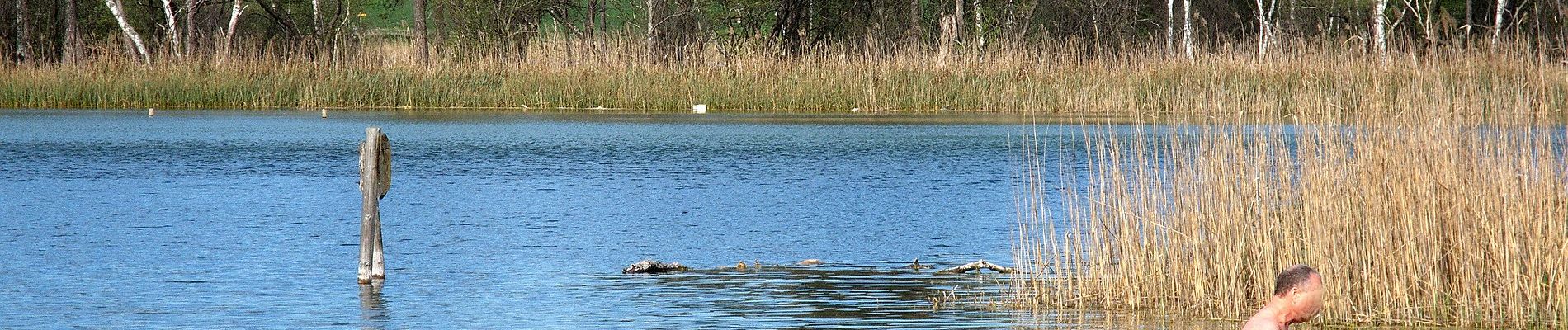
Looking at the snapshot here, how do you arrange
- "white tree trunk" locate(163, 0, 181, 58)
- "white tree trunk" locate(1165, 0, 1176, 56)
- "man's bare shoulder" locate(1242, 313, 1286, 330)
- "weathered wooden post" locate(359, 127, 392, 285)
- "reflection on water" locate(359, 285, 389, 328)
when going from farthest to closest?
"white tree trunk" locate(163, 0, 181, 58), "white tree trunk" locate(1165, 0, 1176, 56), "weathered wooden post" locate(359, 127, 392, 285), "reflection on water" locate(359, 285, 389, 328), "man's bare shoulder" locate(1242, 313, 1286, 330)

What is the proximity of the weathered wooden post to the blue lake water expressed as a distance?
183 mm

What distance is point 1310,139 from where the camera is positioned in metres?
8.01

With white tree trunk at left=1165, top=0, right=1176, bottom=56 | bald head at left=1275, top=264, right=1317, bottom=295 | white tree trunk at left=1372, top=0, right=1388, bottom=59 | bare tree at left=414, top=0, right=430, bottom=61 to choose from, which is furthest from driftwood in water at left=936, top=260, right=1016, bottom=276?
bare tree at left=414, top=0, right=430, bottom=61

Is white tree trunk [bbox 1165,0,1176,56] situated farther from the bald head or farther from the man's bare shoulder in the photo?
the man's bare shoulder

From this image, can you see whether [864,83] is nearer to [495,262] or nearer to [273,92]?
[273,92]

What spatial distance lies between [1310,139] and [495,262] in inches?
168

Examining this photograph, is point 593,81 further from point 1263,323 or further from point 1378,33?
point 1263,323

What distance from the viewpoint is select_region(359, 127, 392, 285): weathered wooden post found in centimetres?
910

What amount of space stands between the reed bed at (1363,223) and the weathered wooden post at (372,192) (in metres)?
2.90

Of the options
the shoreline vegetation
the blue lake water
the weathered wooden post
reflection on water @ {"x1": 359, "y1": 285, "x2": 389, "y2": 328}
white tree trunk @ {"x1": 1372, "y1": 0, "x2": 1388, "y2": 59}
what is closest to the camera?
the shoreline vegetation

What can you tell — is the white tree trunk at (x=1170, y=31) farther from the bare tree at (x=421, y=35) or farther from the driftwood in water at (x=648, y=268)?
the driftwood in water at (x=648, y=268)

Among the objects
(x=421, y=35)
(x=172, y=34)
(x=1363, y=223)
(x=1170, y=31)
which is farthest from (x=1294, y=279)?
(x=172, y=34)

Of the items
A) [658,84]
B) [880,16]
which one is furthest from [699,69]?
[880,16]

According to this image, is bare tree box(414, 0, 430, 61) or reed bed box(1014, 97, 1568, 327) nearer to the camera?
reed bed box(1014, 97, 1568, 327)
